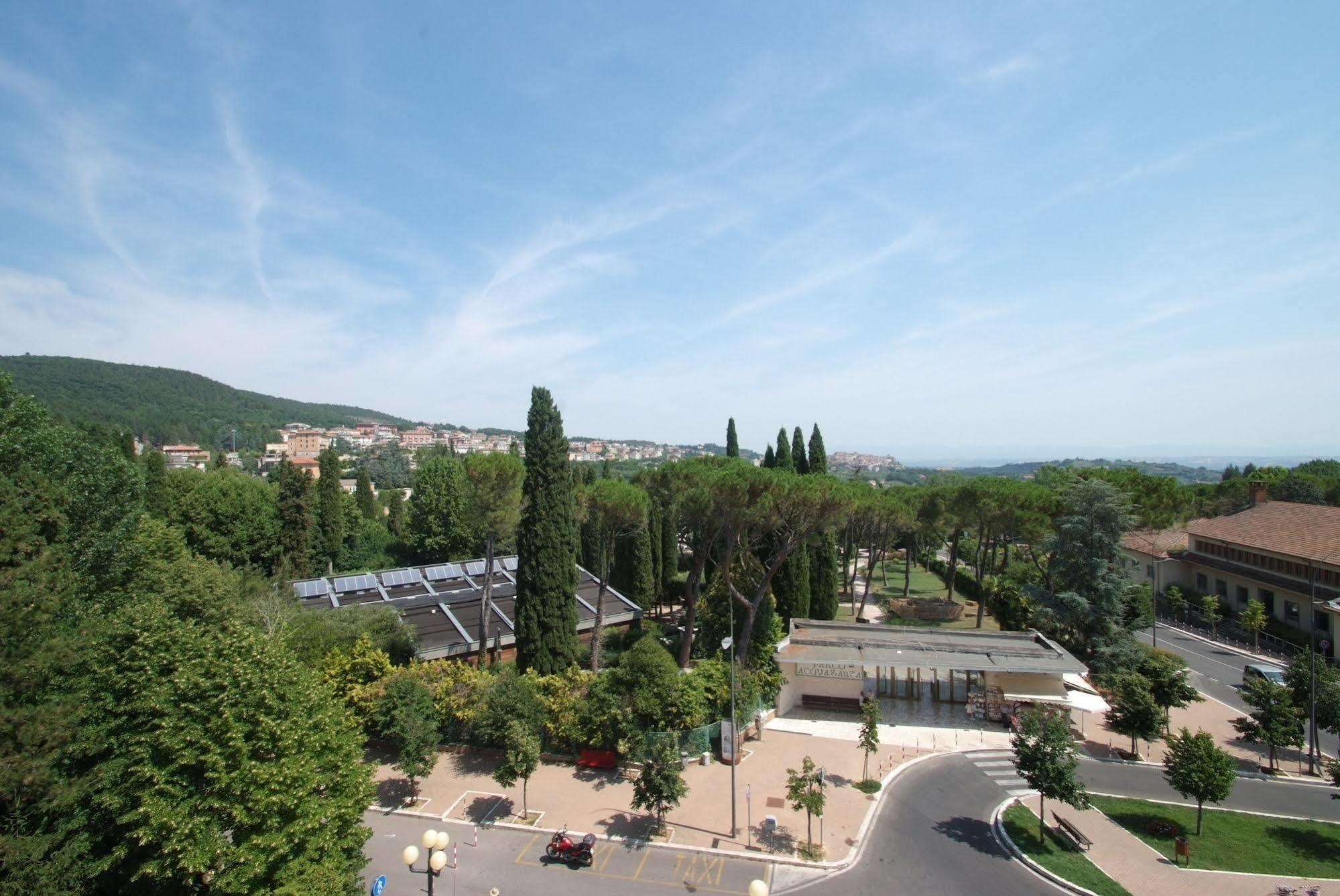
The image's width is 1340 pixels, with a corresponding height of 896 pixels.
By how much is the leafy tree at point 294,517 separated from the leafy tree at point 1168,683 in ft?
153

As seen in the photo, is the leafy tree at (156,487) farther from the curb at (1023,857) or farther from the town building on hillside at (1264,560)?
the town building on hillside at (1264,560)

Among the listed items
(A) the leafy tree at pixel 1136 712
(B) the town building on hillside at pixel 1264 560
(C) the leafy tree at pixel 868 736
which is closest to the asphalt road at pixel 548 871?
(C) the leafy tree at pixel 868 736

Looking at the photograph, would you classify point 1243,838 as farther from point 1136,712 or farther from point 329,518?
point 329,518

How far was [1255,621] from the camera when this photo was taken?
32.8m

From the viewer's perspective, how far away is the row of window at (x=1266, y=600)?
3195 centimetres

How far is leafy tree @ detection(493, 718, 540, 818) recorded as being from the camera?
58.7ft

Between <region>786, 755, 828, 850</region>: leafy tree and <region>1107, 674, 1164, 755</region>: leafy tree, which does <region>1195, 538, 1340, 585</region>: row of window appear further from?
<region>786, 755, 828, 850</region>: leafy tree

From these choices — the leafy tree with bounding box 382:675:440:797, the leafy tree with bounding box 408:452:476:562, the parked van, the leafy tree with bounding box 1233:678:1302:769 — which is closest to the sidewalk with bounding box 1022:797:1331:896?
the leafy tree with bounding box 1233:678:1302:769

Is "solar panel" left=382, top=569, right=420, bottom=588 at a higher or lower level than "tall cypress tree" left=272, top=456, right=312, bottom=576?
lower

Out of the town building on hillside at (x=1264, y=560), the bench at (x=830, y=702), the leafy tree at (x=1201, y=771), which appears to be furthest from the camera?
the town building on hillside at (x=1264, y=560)

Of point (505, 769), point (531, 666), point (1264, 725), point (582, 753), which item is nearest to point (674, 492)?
Answer: point (531, 666)

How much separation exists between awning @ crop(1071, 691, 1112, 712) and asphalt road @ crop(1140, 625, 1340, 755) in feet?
20.9

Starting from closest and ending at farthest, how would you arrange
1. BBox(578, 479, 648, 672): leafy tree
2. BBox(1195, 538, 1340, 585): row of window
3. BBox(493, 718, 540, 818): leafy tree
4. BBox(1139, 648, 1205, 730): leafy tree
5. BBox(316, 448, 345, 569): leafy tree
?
BBox(493, 718, 540, 818): leafy tree, BBox(1139, 648, 1205, 730): leafy tree, BBox(578, 479, 648, 672): leafy tree, BBox(1195, 538, 1340, 585): row of window, BBox(316, 448, 345, 569): leafy tree

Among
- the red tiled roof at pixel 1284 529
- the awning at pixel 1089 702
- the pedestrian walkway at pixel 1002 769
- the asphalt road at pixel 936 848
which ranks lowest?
the pedestrian walkway at pixel 1002 769
